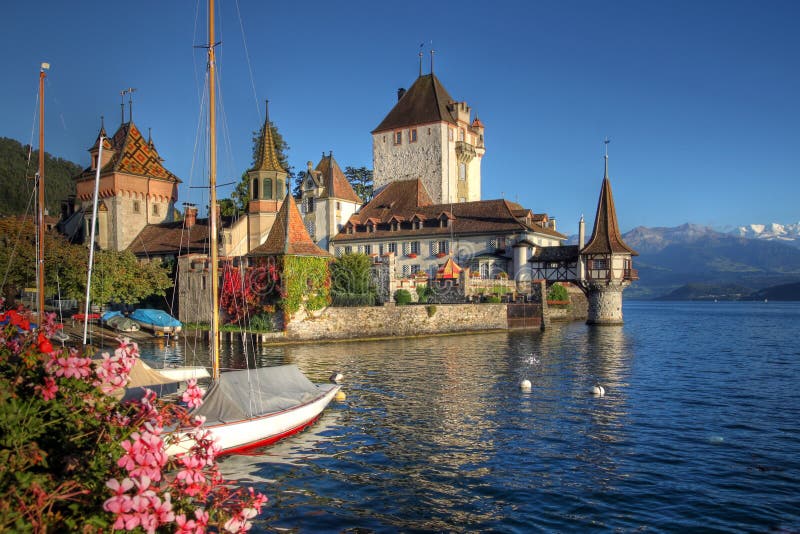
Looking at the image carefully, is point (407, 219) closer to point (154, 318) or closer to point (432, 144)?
point (432, 144)

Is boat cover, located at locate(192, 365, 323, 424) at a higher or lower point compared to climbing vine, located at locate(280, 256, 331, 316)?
lower

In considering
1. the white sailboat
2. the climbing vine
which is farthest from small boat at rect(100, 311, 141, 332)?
the white sailboat

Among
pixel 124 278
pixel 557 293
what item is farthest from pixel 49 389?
pixel 557 293

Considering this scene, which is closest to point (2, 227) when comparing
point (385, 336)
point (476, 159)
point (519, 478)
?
point (385, 336)

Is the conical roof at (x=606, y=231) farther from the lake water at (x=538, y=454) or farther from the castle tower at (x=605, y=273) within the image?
the lake water at (x=538, y=454)

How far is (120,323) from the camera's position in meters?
44.4

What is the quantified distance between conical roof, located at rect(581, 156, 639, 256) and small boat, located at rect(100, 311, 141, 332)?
140 feet

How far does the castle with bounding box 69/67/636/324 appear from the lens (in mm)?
55250

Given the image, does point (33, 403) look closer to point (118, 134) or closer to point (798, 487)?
point (798, 487)

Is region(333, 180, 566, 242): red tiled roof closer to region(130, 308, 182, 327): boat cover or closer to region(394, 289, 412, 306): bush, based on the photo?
region(394, 289, 412, 306): bush

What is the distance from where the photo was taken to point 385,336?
46.0 metres

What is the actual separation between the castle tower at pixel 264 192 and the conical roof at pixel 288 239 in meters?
11.1

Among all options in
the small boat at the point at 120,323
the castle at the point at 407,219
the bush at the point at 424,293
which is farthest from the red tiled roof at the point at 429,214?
the small boat at the point at 120,323

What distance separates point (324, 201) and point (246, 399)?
59.4m
